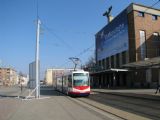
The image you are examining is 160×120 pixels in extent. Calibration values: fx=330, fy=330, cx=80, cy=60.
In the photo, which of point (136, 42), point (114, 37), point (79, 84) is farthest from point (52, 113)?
point (114, 37)

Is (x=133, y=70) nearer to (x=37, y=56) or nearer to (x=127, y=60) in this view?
(x=127, y=60)

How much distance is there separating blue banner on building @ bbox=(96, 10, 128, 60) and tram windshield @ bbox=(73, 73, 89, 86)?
3194cm

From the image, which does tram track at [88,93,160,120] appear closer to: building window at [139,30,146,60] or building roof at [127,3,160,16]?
building window at [139,30,146,60]

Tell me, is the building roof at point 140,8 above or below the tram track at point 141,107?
above

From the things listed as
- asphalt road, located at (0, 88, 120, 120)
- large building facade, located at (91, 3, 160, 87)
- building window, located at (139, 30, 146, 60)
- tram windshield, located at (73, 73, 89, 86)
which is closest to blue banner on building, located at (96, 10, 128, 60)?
large building facade, located at (91, 3, 160, 87)

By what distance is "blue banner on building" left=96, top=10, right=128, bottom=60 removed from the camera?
68.2 meters

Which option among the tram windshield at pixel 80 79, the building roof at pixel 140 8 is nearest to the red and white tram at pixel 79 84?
the tram windshield at pixel 80 79

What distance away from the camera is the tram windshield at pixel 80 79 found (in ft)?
119

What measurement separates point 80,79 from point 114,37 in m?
39.7

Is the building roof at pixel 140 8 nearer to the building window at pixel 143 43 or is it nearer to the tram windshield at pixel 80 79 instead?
the building window at pixel 143 43

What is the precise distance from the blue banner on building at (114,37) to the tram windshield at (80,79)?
1258 inches

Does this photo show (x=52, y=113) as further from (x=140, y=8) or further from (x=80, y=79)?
(x=140, y=8)

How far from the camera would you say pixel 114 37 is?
7475 centimetres

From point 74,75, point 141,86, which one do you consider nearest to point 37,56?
point 74,75
